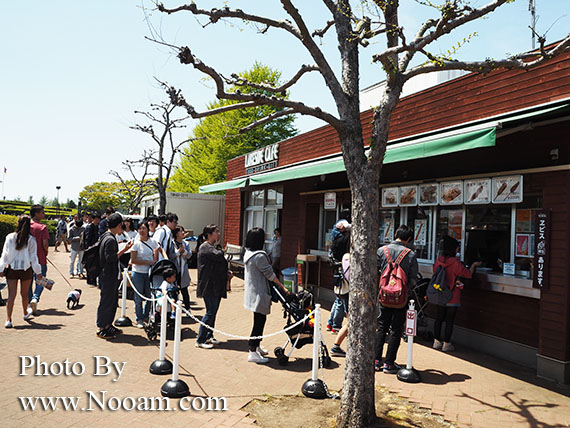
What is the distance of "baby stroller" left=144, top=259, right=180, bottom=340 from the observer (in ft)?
23.6

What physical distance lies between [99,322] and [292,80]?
4913 millimetres

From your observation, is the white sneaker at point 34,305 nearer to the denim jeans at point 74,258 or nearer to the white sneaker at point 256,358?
the white sneaker at point 256,358

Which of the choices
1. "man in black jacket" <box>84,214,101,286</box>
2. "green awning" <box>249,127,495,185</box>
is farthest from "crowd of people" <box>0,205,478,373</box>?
"man in black jacket" <box>84,214,101,286</box>

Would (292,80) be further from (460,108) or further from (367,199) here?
(460,108)

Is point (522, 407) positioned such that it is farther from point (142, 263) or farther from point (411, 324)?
point (142, 263)

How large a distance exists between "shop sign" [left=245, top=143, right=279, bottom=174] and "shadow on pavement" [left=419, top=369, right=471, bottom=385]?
1032 cm

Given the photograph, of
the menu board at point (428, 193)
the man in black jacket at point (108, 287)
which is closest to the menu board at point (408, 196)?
the menu board at point (428, 193)

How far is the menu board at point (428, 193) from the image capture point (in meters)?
8.35

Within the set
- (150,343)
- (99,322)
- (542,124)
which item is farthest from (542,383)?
(99,322)

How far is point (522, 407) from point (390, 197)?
508 centimetres

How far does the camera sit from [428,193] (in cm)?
853

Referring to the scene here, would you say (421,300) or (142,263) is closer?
(142,263)

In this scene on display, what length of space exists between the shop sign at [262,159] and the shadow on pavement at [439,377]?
10317 mm

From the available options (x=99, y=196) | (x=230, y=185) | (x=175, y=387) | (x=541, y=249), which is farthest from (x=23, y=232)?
(x=99, y=196)
